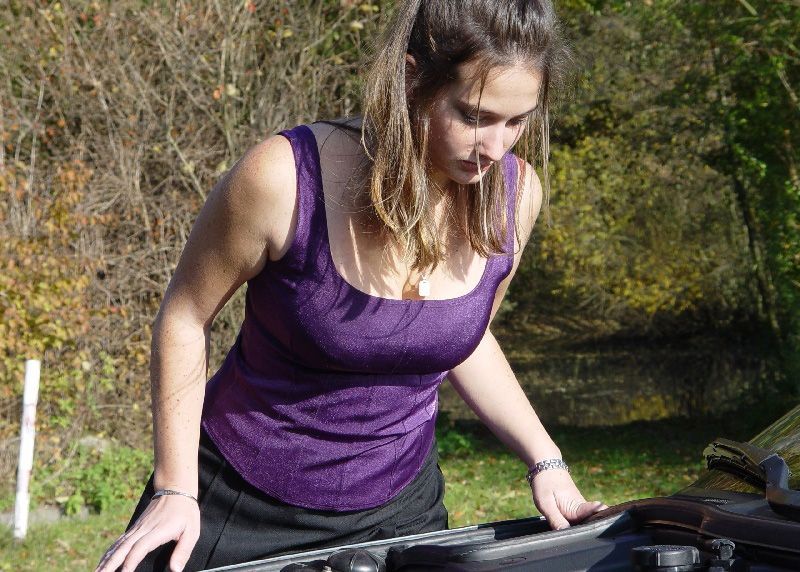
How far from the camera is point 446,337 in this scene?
2.12m

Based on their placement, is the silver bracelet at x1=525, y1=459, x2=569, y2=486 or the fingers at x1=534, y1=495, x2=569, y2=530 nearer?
the fingers at x1=534, y1=495, x2=569, y2=530

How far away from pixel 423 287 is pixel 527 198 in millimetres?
381

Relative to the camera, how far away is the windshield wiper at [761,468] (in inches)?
66.6

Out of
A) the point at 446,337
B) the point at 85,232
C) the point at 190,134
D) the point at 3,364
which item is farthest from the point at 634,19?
the point at 446,337

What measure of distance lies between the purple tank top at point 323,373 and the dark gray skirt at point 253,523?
0.08ft

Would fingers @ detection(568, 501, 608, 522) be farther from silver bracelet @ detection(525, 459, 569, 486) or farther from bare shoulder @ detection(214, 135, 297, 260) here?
bare shoulder @ detection(214, 135, 297, 260)

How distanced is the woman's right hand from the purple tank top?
178 mm

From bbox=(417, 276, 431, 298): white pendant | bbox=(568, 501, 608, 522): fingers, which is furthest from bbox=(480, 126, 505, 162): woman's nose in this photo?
bbox=(568, 501, 608, 522): fingers

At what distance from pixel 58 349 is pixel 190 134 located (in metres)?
2.25

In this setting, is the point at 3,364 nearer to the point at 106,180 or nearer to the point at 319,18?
the point at 106,180

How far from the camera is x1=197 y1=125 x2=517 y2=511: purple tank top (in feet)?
6.72

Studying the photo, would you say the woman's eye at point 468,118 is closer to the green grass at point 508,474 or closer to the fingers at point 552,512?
the fingers at point 552,512

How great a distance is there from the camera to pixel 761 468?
1891mm

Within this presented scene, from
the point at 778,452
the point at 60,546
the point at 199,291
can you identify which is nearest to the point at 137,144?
the point at 60,546
